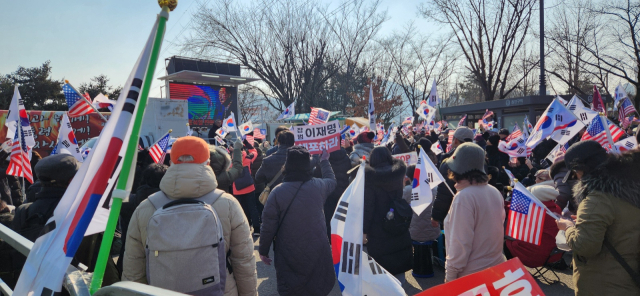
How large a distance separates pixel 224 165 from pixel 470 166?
2.50 metres

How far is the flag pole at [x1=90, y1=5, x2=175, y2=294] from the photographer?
1.45 metres

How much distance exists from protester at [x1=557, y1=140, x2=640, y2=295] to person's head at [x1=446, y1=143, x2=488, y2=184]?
67 centimetres

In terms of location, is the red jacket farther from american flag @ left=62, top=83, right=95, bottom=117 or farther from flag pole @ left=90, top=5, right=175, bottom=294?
american flag @ left=62, top=83, right=95, bottom=117

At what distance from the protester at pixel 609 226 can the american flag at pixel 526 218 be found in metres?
0.63

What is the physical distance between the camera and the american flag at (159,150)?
6052 mm

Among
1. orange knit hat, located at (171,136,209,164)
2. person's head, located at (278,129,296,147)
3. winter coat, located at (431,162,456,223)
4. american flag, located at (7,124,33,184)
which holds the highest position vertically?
orange knit hat, located at (171,136,209,164)

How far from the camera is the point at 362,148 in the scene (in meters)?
6.35

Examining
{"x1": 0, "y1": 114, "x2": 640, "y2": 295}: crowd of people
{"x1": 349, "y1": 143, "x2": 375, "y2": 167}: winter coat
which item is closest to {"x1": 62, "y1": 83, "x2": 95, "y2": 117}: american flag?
{"x1": 0, "y1": 114, "x2": 640, "y2": 295}: crowd of people

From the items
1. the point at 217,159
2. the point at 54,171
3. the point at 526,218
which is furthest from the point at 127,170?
the point at 526,218

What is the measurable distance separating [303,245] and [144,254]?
1.56 meters

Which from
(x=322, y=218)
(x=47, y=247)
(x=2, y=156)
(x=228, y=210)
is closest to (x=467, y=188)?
(x=322, y=218)

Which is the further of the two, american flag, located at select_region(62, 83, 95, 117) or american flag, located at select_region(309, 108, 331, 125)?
american flag, located at select_region(309, 108, 331, 125)

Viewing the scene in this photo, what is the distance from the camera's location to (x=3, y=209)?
317cm

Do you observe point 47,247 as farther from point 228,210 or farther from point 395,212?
point 395,212
